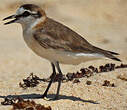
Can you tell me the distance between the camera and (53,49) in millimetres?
6438

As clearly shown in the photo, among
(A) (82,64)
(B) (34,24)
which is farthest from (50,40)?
(A) (82,64)

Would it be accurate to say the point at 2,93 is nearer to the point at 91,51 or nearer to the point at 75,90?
the point at 75,90

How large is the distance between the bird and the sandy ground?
80cm

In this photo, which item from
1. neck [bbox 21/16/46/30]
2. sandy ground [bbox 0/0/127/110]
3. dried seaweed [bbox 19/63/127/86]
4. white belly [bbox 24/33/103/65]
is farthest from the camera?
dried seaweed [bbox 19/63/127/86]

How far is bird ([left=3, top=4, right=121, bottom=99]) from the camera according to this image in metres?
6.42

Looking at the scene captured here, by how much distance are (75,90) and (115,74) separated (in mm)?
1218

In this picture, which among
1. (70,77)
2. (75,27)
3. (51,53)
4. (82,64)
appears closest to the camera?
(51,53)

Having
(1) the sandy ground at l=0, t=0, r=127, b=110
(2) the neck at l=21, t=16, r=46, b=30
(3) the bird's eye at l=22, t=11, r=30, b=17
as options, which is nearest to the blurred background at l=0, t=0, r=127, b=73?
(1) the sandy ground at l=0, t=0, r=127, b=110

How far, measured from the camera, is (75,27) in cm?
1572

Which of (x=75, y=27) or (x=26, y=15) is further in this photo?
(x=75, y=27)

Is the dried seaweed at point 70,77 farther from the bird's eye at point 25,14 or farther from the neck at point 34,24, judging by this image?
the bird's eye at point 25,14

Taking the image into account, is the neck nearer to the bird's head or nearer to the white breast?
the bird's head

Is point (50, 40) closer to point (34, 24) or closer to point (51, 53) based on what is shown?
point (51, 53)

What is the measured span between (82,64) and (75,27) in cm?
523
